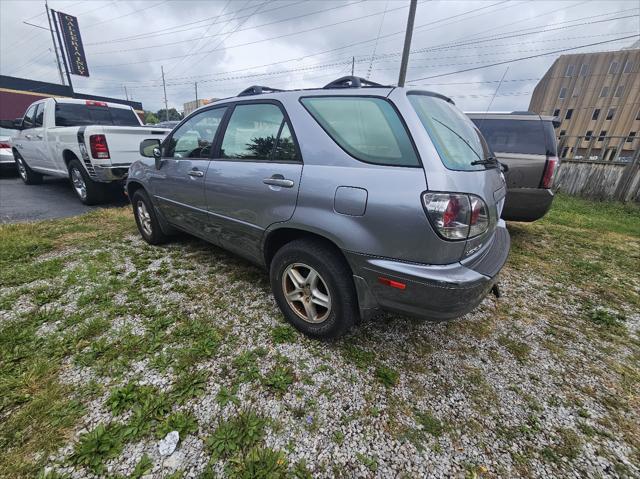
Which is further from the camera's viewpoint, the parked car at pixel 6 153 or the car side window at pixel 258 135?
the parked car at pixel 6 153

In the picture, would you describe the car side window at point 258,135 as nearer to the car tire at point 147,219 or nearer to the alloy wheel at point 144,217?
the car tire at point 147,219

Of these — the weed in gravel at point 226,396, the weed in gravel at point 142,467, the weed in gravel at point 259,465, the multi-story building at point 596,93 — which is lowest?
the weed in gravel at point 142,467

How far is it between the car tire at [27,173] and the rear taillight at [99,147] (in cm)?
426

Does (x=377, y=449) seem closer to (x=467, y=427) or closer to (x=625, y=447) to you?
(x=467, y=427)

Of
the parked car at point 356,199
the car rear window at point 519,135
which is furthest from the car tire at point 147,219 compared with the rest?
the car rear window at point 519,135

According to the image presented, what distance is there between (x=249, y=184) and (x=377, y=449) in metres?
1.92

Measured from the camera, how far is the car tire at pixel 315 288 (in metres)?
1.92

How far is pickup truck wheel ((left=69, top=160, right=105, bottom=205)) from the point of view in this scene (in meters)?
5.36

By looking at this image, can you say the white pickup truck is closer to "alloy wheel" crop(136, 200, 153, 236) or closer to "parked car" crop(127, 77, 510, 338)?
"alloy wheel" crop(136, 200, 153, 236)

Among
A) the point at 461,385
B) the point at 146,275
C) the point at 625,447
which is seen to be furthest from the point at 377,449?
the point at 146,275

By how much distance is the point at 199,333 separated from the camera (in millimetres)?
2234

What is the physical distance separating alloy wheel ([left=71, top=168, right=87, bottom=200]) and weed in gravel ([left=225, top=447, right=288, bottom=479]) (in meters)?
6.11

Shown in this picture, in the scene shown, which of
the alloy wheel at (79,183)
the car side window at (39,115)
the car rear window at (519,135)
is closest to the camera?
the car rear window at (519,135)

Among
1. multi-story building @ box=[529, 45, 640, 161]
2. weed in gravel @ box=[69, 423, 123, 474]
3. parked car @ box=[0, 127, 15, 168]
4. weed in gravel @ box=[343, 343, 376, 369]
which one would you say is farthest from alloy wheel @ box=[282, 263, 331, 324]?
multi-story building @ box=[529, 45, 640, 161]
